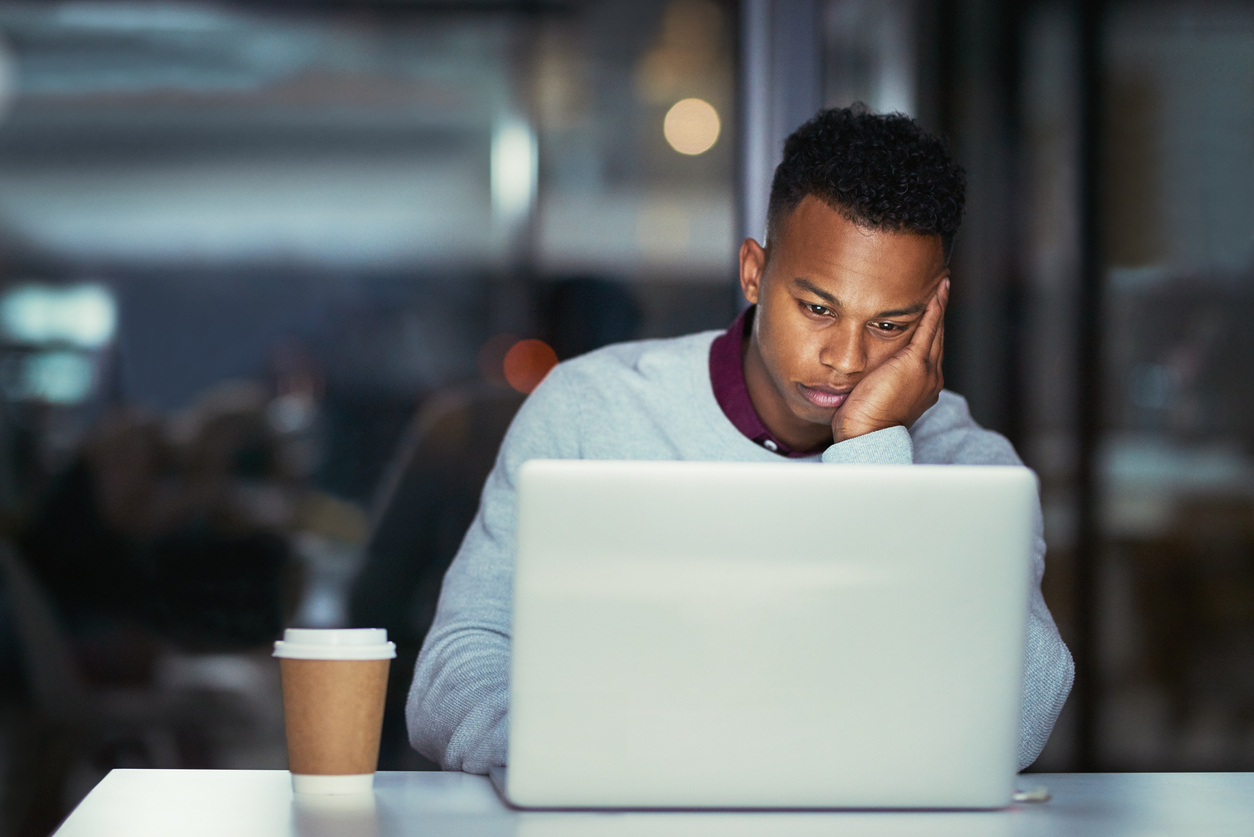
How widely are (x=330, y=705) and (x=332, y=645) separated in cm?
5

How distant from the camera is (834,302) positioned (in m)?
1.52

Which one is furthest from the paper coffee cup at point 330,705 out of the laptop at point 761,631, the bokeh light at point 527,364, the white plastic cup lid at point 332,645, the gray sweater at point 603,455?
the bokeh light at point 527,364

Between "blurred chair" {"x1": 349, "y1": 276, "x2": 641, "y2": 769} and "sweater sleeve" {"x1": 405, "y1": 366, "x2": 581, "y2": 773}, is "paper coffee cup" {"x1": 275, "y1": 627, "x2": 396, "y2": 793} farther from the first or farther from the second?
"blurred chair" {"x1": 349, "y1": 276, "x2": 641, "y2": 769}

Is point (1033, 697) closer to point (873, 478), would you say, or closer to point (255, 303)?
point (873, 478)

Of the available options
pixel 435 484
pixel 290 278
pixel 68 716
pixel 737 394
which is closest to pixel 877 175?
pixel 737 394

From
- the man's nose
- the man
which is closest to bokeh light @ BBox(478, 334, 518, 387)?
the man

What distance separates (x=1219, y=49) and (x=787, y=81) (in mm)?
1133

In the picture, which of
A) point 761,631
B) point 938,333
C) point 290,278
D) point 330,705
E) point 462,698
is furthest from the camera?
point 290,278

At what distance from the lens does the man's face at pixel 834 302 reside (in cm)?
151

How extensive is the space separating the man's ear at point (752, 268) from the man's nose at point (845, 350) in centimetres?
20

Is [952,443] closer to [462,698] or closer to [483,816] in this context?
[462,698]

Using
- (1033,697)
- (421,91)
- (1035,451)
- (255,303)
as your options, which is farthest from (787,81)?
(1033,697)

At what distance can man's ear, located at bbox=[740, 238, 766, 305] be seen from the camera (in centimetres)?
171

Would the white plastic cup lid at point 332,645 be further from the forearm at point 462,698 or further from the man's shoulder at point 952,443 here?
the man's shoulder at point 952,443
